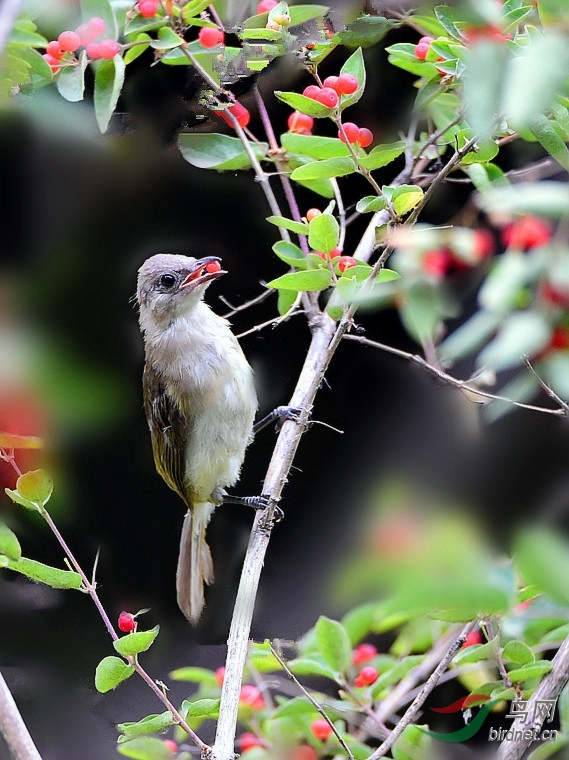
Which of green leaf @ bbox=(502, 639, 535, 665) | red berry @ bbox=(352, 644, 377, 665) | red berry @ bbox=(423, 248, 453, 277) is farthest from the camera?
red berry @ bbox=(352, 644, 377, 665)

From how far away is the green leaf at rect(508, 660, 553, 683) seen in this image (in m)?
1.12

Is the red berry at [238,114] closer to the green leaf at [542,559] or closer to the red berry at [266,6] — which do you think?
the red berry at [266,6]

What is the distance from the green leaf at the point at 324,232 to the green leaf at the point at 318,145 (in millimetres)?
130

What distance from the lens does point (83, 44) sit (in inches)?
50.7

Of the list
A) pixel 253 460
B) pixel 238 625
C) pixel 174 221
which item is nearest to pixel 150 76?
pixel 174 221

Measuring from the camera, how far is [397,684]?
1533 mm

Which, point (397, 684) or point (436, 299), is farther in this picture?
point (397, 684)

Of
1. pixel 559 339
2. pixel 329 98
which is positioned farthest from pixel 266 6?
pixel 559 339

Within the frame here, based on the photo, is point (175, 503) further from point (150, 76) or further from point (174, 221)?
point (150, 76)

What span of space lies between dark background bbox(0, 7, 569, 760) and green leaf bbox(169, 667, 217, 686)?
32mm

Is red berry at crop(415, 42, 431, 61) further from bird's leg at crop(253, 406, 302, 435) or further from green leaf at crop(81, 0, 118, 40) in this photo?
bird's leg at crop(253, 406, 302, 435)

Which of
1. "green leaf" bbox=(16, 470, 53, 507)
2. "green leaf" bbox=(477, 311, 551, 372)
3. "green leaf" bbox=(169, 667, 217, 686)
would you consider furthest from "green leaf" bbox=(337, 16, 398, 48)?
"green leaf" bbox=(169, 667, 217, 686)

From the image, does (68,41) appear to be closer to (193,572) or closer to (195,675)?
(193,572)

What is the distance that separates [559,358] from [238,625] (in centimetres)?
77
